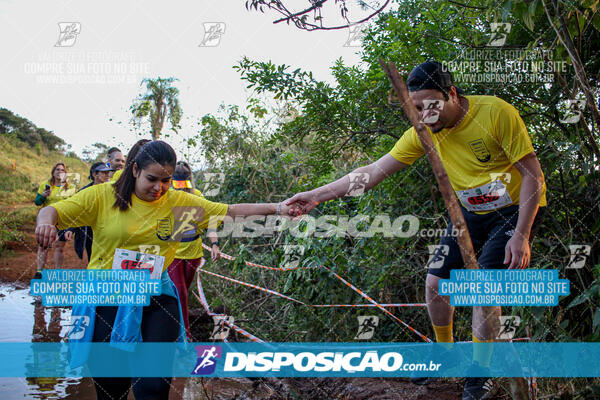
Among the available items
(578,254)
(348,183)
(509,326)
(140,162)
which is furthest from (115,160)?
(578,254)

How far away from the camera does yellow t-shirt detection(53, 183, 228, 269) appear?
2969mm

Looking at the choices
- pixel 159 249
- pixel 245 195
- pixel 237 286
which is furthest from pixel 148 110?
pixel 159 249

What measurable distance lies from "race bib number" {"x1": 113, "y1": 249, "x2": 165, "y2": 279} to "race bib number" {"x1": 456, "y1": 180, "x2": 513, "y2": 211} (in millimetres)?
1890

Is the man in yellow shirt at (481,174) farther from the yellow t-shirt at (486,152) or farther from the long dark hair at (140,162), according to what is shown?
the long dark hair at (140,162)

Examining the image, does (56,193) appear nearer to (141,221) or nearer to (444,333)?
(141,221)

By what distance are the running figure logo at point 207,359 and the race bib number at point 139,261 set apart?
181 cm

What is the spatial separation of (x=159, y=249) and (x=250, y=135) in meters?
6.10

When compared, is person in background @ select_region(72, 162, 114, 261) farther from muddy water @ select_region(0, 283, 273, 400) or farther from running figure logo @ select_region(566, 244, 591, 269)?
running figure logo @ select_region(566, 244, 591, 269)

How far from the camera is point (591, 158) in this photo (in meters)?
3.49

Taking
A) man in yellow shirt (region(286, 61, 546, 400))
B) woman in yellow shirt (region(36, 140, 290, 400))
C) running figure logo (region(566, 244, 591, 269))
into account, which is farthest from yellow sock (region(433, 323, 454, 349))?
woman in yellow shirt (region(36, 140, 290, 400))

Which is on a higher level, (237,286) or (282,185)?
(282,185)

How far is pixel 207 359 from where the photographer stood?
15.4 feet

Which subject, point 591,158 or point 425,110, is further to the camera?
point 591,158

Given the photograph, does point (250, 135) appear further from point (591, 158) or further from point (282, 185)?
point (591, 158)
